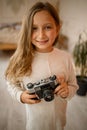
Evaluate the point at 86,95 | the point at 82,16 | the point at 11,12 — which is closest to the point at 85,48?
the point at 86,95

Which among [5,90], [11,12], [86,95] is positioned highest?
[11,12]

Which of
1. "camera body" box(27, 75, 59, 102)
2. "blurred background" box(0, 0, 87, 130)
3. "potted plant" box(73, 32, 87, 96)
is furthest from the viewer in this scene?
"potted plant" box(73, 32, 87, 96)

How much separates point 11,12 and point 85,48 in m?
0.62

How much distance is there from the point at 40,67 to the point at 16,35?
4.6 inches

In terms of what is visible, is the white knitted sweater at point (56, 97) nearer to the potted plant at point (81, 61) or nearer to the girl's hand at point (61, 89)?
the girl's hand at point (61, 89)

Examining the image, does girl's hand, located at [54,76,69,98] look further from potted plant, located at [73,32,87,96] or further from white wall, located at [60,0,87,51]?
potted plant, located at [73,32,87,96]

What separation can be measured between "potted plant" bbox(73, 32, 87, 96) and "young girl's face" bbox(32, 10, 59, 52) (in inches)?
12.6

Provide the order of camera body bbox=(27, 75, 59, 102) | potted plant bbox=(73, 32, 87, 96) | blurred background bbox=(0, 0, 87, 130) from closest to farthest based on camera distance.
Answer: camera body bbox=(27, 75, 59, 102)
blurred background bbox=(0, 0, 87, 130)
potted plant bbox=(73, 32, 87, 96)

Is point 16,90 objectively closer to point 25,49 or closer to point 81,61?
point 25,49

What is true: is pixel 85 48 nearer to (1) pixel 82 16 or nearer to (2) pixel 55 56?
(1) pixel 82 16

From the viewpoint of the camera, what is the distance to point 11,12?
497 mm

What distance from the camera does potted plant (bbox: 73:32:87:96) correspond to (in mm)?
745

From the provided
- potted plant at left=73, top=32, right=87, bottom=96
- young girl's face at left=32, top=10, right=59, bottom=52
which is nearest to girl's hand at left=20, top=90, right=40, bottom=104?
young girl's face at left=32, top=10, right=59, bottom=52

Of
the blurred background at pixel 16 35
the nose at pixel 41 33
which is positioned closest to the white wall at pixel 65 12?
the blurred background at pixel 16 35
